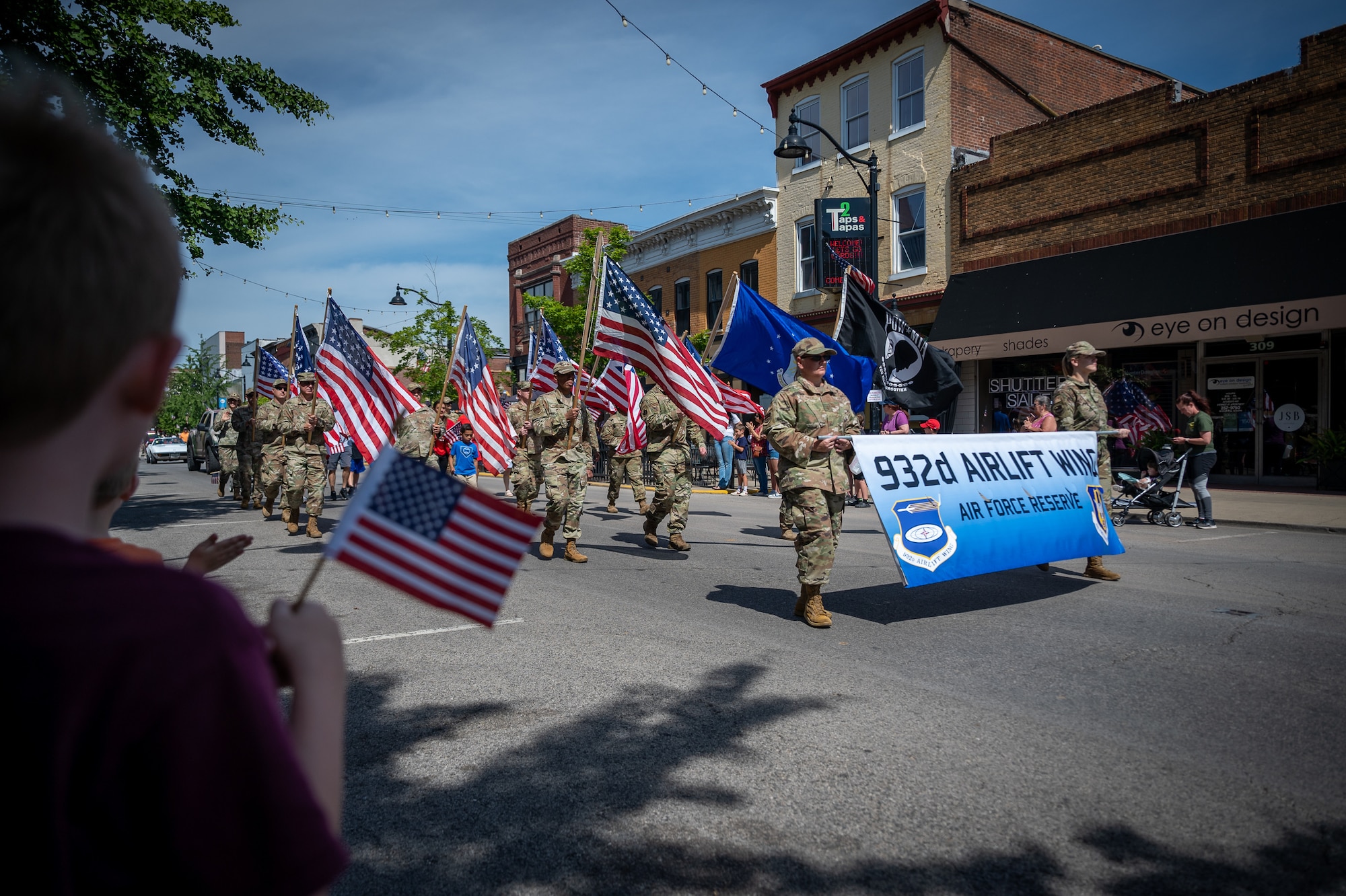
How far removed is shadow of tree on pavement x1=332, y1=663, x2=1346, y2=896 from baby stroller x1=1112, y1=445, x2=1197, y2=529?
10.8 m

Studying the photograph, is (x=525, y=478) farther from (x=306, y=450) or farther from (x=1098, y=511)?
(x=1098, y=511)

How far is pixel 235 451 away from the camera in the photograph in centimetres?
1705

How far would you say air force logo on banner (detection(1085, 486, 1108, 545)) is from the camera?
787 centimetres

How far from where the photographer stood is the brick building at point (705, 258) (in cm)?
2814

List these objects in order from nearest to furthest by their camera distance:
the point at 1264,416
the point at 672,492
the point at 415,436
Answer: the point at 672,492
the point at 415,436
the point at 1264,416

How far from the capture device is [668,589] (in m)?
8.10

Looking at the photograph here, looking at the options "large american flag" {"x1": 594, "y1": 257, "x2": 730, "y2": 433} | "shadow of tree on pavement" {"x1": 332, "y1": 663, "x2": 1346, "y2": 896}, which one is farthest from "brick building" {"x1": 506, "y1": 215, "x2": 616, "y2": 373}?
"shadow of tree on pavement" {"x1": 332, "y1": 663, "x2": 1346, "y2": 896}

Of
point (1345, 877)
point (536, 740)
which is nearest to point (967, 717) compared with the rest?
point (1345, 877)

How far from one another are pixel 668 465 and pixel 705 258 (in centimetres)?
2113

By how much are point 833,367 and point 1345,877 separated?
27.7 ft

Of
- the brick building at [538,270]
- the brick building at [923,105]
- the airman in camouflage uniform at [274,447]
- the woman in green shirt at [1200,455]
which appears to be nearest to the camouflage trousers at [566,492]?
the airman in camouflage uniform at [274,447]

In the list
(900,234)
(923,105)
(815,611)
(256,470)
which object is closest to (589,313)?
(815,611)

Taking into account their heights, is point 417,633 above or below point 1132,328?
below

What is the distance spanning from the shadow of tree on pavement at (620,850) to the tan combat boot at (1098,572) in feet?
16.8
